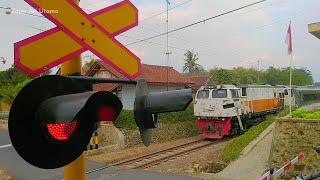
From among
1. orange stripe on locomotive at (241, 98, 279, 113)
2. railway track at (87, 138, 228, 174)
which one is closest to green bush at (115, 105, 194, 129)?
railway track at (87, 138, 228, 174)

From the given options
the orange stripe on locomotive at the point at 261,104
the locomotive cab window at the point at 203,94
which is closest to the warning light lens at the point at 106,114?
the locomotive cab window at the point at 203,94

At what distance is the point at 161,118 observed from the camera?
24781 mm

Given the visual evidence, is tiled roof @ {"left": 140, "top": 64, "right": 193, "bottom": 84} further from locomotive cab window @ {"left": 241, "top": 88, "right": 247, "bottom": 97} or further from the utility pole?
the utility pole

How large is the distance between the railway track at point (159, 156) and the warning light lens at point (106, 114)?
41.4ft

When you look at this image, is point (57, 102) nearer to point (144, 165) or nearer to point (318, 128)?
point (318, 128)

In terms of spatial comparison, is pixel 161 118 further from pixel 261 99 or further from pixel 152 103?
pixel 152 103

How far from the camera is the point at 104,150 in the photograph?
1905 centimetres

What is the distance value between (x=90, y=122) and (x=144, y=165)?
1419 centimetres

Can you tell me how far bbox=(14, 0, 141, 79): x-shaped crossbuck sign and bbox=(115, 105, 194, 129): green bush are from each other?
16.5 metres

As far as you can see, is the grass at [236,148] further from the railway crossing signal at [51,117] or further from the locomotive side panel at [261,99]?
the railway crossing signal at [51,117]

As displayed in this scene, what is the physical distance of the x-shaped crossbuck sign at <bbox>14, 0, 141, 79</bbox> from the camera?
62.1 inches

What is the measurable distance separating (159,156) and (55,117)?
1693 cm

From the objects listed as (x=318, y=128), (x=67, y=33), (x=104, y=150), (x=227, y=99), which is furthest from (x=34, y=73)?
(x=227, y=99)

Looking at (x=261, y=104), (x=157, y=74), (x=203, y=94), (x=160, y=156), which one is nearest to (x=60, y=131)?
(x=160, y=156)
